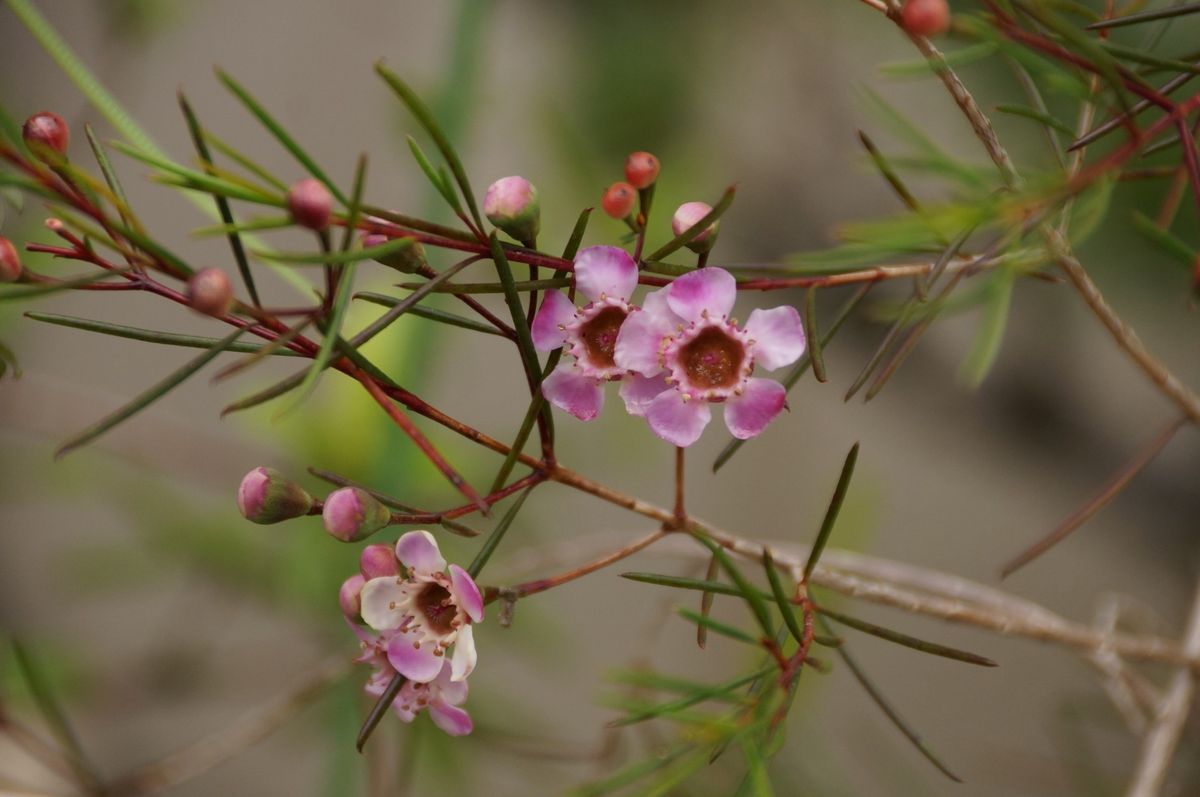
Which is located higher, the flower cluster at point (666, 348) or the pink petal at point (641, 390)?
the flower cluster at point (666, 348)

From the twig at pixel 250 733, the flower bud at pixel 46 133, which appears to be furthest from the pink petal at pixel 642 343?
the twig at pixel 250 733

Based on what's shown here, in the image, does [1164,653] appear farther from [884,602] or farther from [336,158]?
[336,158]

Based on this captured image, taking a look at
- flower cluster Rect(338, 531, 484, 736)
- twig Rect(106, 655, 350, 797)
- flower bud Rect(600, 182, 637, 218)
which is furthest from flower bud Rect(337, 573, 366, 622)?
twig Rect(106, 655, 350, 797)

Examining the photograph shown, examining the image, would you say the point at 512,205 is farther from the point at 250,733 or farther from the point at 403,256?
the point at 250,733

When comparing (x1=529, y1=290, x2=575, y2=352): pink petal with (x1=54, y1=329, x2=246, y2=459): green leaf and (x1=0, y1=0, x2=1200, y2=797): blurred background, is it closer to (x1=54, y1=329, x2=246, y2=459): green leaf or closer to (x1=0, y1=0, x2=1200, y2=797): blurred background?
(x1=54, y1=329, x2=246, y2=459): green leaf

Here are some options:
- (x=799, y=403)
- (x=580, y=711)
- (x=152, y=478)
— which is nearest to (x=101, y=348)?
(x=152, y=478)

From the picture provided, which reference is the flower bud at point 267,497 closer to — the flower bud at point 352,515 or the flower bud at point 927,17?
the flower bud at point 352,515
